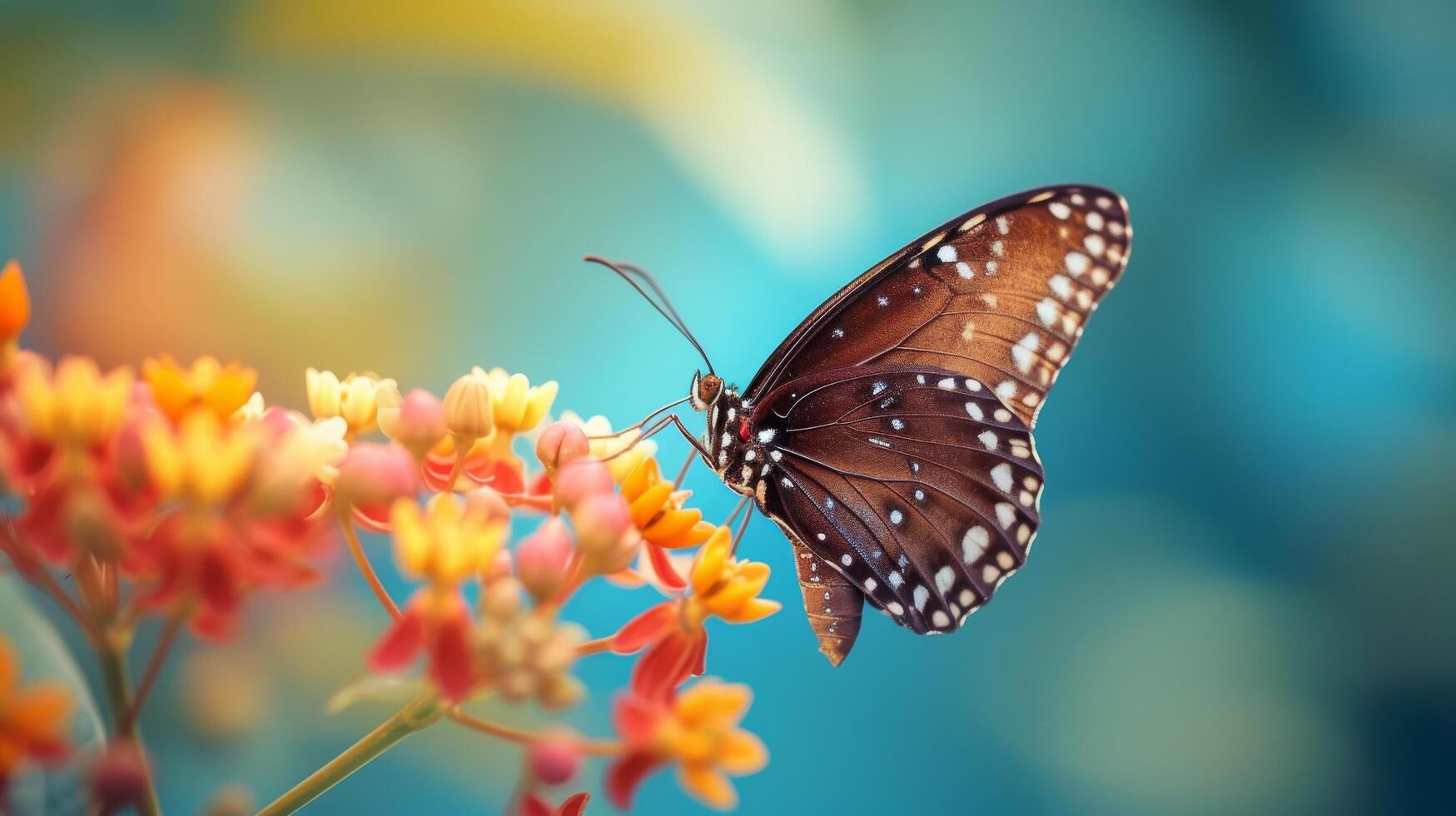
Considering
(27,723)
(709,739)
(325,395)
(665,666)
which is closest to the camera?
(27,723)

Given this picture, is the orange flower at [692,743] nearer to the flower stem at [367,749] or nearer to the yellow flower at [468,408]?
the flower stem at [367,749]

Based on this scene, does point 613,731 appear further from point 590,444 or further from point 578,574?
point 590,444

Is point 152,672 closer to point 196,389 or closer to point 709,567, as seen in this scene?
point 196,389

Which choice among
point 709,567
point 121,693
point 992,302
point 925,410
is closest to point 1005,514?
point 925,410

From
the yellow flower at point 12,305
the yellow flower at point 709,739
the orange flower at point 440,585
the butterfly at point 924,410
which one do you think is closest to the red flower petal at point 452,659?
the orange flower at point 440,585

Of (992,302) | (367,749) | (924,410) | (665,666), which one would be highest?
(992,302)

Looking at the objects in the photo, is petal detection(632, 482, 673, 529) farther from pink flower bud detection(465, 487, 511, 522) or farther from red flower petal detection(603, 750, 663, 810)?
red flower petal detection(603, 750, 663, 810)

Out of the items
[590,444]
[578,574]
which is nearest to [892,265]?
[590,444]
